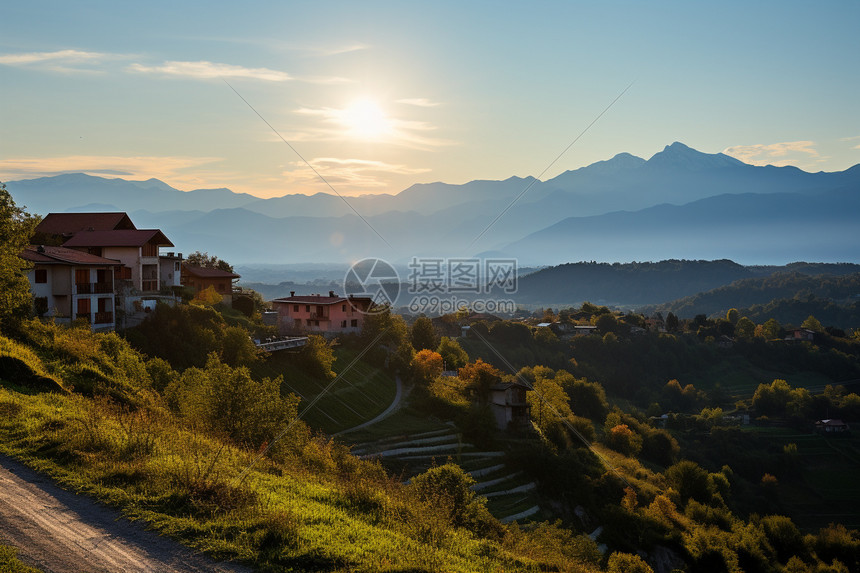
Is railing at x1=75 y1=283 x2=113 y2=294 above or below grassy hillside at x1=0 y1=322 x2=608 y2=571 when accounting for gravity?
above

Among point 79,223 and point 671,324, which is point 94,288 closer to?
point 79,223

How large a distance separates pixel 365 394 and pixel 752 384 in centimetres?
11978

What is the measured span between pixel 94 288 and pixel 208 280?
78.0ft

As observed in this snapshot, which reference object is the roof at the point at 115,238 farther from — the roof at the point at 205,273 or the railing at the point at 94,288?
the roof at the point at 205,273

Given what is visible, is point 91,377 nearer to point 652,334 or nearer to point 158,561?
point 158,561

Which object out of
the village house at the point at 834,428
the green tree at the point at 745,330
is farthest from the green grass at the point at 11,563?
the green tree at the point at 745,330

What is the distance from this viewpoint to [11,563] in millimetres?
10453

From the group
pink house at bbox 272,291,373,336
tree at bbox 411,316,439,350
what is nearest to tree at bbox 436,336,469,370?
tree at bbox 411,316,439,350

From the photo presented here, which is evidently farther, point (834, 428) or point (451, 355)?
point (834, 428)

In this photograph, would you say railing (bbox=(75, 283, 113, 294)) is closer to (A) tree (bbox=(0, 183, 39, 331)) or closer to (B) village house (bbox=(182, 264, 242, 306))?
(A) tree (bbox=(0, 183, 39, 331))

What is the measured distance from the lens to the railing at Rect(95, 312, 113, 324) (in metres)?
39.0

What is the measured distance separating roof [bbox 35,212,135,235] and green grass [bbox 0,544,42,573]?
44684 millimetres

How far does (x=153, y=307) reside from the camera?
44094 mm

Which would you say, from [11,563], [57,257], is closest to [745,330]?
[57,257]
